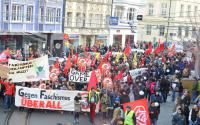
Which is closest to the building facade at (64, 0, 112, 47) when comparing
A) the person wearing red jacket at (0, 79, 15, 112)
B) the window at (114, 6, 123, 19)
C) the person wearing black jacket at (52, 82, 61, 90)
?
the window at (114, 6, 123, 19)

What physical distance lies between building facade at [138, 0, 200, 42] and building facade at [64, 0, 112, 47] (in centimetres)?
1546

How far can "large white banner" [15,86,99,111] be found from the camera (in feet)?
64.7

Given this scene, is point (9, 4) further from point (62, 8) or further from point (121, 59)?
point (121, 59)

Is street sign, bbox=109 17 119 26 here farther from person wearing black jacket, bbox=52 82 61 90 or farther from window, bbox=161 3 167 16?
person wearing black jacket, bbox=52 82 61 90

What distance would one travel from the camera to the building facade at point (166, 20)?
223ft

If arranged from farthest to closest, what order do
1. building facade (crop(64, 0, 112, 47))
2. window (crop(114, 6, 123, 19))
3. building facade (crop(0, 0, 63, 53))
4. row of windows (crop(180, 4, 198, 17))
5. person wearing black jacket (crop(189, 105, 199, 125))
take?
row of windows (crop(180, 4, 198, 17))
window (crop(114, 6, 123, 19))
building facade (crop(64, 0, 112, 47))
building facade (crop(0, 0, 63, 53))
person wearing black jacket (crop(189, 105, 199, 125))

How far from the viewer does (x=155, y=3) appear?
7056 centimetres

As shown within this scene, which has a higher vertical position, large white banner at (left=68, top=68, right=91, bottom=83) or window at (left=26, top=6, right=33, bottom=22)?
window at (left=26, top=6, right=33, bottom=22)

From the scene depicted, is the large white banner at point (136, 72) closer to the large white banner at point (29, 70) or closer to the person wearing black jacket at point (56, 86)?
the person wearing black jacket at point (56, 86)

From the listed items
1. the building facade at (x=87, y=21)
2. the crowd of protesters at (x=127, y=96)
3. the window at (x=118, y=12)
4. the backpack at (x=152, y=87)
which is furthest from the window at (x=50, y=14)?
the backpack at (x=152, y=87)

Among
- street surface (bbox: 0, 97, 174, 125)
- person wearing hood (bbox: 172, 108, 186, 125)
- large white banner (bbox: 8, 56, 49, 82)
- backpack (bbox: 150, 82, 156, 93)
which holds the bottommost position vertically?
street surface (bbox: 0, 97, 174, 125)

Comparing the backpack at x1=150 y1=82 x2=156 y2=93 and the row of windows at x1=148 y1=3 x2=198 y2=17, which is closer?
the backpack at x1=150 y1=82 x2=156 y2=93

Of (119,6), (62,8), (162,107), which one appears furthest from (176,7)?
(162,107)

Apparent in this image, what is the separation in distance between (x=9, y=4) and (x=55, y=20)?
25.1 feet
